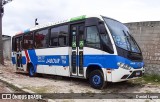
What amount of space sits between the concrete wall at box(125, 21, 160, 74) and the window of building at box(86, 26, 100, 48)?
3.47m

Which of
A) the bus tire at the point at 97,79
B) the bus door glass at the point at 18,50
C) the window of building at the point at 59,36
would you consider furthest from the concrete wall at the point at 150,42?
the bus door glass at the point at 18,50

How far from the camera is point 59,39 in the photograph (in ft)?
38.5

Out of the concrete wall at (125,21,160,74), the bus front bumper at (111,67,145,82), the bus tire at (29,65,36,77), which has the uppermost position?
the concrete wall at (125,21,160,74)

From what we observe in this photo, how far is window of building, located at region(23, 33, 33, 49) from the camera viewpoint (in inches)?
573

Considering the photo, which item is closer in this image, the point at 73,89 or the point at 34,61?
Answer: the point at 73,89

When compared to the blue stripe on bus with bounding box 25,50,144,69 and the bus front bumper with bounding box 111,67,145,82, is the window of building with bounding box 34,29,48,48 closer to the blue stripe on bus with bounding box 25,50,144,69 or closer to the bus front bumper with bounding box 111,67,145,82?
the blue stripe on bus with bounding box 25,50,144,69

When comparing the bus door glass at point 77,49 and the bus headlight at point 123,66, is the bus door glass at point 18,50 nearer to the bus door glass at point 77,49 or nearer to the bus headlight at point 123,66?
the bus door glass at point 77,49

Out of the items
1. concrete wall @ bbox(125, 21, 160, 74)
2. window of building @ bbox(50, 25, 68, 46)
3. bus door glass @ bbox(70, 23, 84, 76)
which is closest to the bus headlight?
bus door glass @ bbox(70, 23, 84, 76)

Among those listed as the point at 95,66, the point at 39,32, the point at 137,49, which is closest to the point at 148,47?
the point at 137,49

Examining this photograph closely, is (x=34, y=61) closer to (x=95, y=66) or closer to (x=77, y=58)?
(x=77, y=58)

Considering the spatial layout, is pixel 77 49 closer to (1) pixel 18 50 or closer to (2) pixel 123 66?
(2) pixel 123 66

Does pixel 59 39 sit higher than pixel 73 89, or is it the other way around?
pixel 59 39

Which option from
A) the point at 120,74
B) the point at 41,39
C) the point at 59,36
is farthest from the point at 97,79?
the point at 41,39

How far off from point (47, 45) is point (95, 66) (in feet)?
12.3
